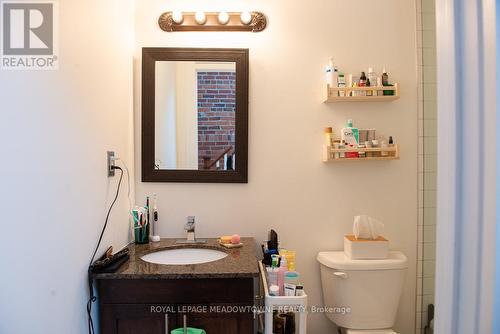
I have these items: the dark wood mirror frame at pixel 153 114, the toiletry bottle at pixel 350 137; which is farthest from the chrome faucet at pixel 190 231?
the toiletry bottle at pixel 350 137

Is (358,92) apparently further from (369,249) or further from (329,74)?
(369,249)

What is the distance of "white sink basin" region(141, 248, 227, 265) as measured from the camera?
1671mm

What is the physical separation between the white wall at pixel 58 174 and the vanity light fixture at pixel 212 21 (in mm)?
386

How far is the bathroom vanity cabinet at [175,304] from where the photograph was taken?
1.29m

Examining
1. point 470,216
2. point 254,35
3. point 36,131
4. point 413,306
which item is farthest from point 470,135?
point 413,306

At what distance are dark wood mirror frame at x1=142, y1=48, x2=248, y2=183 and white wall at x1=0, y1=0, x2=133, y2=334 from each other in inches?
12.7

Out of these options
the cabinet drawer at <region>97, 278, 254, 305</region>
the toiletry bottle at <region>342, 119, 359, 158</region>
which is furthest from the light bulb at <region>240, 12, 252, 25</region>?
the cabinet drawer at <region>97, 278, 254, 305</region>

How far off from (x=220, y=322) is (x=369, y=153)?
1194mm

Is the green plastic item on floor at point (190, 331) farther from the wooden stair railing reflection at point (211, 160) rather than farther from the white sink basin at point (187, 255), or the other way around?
the wooden stair railing reflection at point (211, 160)

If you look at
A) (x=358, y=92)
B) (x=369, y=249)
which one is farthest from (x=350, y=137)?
(x=369, y=249)

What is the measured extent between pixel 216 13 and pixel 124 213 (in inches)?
49.6

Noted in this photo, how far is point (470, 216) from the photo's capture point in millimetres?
527

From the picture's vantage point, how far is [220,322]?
1303 millimetres

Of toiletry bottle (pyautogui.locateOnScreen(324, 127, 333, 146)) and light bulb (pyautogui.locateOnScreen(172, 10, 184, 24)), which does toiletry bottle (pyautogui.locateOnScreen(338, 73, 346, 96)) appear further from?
light bulb (pyautogui.locateOnScreen(172, 10, 184, 24))
